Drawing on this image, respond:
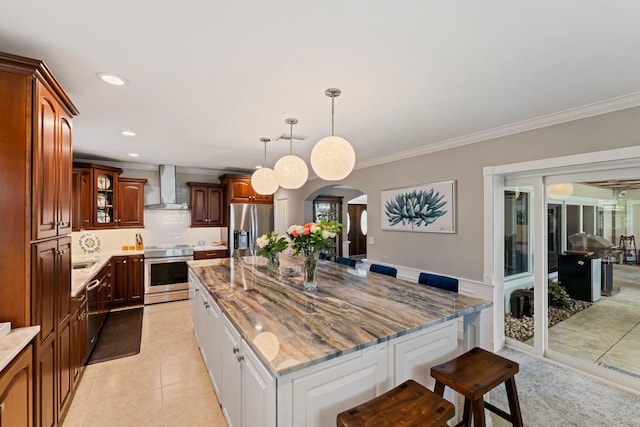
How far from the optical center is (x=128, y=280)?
4785 millimetres

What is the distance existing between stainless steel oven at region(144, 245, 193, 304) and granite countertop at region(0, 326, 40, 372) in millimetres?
3524

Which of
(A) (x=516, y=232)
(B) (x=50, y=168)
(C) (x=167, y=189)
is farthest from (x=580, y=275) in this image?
(C) (x=167, y=189)

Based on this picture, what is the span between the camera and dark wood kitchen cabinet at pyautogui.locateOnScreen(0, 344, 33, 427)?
132 centimetres

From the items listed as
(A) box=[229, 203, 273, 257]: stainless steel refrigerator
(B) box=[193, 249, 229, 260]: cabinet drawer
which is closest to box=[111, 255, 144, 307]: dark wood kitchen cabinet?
(B) box=[193, 249, 229, 260]: cabinet drawer

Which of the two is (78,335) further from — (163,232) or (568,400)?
(568,400)

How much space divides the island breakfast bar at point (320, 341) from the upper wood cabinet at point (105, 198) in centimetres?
319

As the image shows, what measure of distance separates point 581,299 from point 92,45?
4.57m

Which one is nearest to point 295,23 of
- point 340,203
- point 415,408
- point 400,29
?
point 400,29

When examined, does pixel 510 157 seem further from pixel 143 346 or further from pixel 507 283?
pixel 143 346

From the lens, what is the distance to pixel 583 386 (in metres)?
2.55

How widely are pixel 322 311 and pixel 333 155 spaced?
1.12m

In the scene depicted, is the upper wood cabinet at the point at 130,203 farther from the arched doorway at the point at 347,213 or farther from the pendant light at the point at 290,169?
the arched doorway at the point at 347,213

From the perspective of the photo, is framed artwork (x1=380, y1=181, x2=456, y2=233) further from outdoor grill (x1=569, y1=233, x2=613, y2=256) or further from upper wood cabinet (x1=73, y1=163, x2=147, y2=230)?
upper wood cabinet (x1=73, y1=163, x2=147, y2=230)

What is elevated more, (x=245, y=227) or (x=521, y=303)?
(x=245, y=227)
